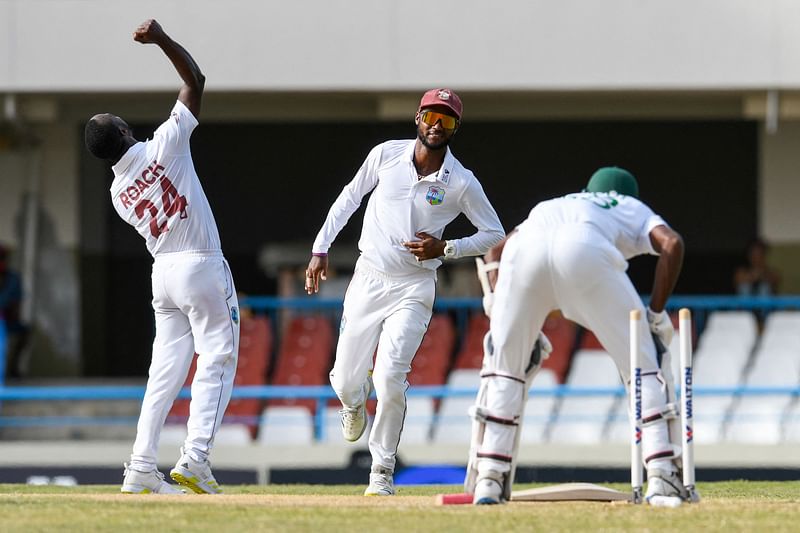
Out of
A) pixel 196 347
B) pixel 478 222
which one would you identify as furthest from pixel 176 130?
pixel 478 222

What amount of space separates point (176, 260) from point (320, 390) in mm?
6354

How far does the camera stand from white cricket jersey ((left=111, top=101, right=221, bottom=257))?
325 inches

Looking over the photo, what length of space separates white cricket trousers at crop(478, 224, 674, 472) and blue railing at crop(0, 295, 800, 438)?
7289 mm

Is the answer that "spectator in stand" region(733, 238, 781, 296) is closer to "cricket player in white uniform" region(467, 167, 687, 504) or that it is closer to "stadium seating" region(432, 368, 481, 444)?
"stadium seating" region(432, 368, 481, 444)

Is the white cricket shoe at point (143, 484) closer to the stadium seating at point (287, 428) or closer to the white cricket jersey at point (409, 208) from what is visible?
the white cricket jersey at point (409, 208)

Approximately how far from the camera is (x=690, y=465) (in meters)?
6.84

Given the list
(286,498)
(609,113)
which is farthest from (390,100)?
(286,498)

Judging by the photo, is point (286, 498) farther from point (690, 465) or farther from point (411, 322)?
point (690, 465)

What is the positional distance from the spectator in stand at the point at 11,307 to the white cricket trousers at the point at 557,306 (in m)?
11.0

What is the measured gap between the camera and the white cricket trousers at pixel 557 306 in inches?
263

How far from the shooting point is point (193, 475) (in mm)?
8047

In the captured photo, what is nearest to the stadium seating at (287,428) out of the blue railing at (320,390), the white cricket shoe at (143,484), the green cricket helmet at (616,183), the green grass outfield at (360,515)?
the blue railing at (320,390)

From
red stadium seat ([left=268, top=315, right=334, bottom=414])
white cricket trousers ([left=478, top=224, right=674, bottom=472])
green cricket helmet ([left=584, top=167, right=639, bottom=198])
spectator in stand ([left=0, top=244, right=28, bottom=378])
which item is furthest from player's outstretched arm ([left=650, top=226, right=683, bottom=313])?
spectator in stand ([left=0, top=244, right=28, bottom=378])

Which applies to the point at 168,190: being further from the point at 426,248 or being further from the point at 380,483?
the point at 380,483
